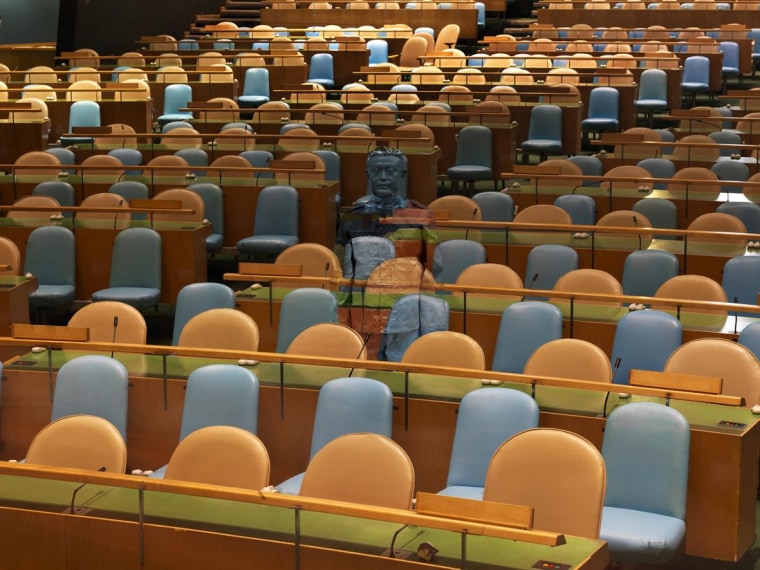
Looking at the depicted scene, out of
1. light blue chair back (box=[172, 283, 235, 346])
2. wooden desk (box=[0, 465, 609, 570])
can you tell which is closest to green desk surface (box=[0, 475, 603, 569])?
wooden desk (box=[0, 465, 609, 570])

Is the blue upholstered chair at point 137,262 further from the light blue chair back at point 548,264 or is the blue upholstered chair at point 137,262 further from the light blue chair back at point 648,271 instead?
the light blue chair back at point 648,271

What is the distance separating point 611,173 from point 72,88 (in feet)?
19.4

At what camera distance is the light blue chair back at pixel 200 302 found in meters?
6.70

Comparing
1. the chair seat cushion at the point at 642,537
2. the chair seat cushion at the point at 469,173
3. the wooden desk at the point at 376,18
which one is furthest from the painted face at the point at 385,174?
the wooden desk at the point at 376,18

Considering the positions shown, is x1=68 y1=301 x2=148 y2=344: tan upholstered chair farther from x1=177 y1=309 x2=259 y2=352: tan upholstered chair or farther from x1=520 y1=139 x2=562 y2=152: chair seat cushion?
x1=520 y1=139 x2=562 y2=152: chair seat cushion

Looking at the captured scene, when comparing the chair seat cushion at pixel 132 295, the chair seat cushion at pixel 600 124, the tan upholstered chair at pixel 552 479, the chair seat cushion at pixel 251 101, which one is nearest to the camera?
the tan upholstered chair at pixel 552 479

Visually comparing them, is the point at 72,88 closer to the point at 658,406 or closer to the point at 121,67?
the point at 121,67

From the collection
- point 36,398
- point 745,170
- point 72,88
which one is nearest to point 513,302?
point 36,398

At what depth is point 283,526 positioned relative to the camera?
384 centimetres

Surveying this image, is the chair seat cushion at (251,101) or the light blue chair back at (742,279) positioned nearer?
the light blue chair back at (742,279)

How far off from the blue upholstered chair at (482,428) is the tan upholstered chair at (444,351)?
70 centimetres

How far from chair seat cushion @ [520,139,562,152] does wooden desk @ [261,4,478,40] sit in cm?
685

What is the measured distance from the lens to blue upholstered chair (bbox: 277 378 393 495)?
16.1ft

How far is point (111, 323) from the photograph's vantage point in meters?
6.35
